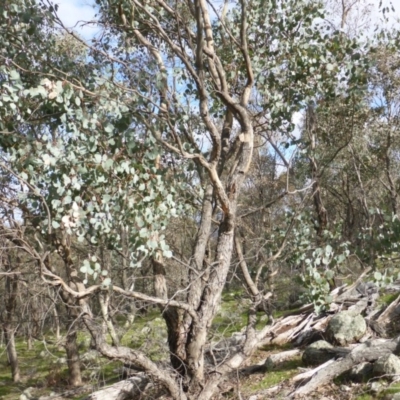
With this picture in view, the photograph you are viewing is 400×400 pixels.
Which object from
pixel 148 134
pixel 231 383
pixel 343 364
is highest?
pixel 148 134

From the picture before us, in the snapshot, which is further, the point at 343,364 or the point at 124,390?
the point at 124,390

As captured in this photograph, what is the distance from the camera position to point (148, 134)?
669cm

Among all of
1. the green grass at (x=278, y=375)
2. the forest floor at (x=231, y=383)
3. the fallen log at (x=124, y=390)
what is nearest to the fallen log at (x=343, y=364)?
the forest floor at (x=231, y=383)

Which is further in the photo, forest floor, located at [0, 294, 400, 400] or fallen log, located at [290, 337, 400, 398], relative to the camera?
fallen log, located at [290, 337, 400, 398]

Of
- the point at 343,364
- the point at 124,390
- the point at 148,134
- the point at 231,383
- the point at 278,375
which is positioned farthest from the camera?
the point at 278,375

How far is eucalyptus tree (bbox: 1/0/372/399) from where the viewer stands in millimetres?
6191

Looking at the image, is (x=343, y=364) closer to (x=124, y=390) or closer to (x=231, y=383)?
(x=231, y=383)

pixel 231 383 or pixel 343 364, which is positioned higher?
pixel 231 383

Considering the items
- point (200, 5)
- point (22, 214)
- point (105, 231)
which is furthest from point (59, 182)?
point (200, 5)

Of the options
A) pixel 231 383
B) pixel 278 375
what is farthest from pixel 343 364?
pixel 231 383

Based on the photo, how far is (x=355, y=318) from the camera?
1265 cm

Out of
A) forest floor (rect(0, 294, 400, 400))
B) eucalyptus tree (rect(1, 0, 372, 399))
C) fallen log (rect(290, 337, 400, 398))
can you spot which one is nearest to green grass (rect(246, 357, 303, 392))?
forest floor (rect(0, 294, 400, 400))

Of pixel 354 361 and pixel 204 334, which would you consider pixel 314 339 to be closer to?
pixel 354 361

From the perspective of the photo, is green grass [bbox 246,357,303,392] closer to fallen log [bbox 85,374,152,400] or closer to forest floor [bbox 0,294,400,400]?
forest floor [bbox 0,294,400,400]
